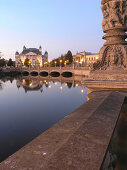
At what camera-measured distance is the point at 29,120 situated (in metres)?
11.5

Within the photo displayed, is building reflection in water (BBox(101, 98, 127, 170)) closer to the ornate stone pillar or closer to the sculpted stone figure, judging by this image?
the ornate stone pillar

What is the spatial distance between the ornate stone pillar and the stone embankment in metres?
5.82

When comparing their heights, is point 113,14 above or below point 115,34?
above

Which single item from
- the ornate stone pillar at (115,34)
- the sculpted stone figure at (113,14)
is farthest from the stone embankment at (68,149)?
the sculpted stone figure at (113,14)

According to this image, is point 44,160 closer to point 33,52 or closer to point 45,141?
point 45,141

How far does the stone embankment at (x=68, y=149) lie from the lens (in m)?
1.45

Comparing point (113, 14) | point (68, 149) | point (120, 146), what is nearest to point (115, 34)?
point (113, 14)

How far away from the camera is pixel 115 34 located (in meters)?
7.50

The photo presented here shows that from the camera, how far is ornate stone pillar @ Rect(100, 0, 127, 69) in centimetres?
754

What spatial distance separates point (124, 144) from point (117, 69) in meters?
4.94

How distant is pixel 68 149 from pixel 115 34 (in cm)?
725

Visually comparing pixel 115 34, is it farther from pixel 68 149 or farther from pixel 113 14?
pixel 68 149

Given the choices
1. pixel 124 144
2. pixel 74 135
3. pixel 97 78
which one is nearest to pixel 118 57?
pixel 97 78

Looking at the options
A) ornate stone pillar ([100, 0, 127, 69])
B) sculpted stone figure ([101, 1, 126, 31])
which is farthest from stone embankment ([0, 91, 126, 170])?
Result: sculpted stone figure ([101, 1, 126, 31])
